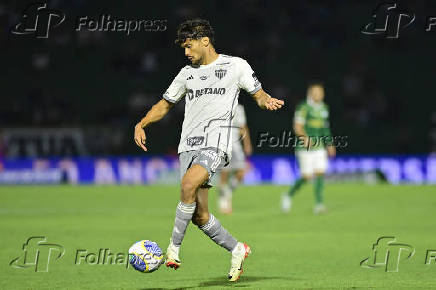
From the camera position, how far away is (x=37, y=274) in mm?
8062

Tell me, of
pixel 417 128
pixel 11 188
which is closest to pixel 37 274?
pixel 11 188

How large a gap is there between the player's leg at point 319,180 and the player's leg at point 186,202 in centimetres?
843

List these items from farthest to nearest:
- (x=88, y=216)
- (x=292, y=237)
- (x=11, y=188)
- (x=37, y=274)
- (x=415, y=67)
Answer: (x=415, y=67) → (x=11, y=188) → (x=88, y=216) → (x=292, y=237) → (x=37, y=274)

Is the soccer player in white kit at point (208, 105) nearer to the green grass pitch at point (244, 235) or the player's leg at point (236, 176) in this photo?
the green grass pitch at point (244, 235)

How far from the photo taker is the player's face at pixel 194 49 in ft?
24.1

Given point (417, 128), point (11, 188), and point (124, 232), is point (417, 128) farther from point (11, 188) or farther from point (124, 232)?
point (124, 232)

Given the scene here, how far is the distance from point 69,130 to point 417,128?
12.1 metres

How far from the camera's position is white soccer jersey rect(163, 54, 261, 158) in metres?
7.41

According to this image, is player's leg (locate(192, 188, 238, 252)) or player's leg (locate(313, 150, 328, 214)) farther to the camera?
player's leg (locate(313, 150, 328, 214))

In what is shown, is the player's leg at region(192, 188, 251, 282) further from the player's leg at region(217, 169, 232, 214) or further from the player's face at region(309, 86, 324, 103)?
the player's face at region(309, 86, 324, 103)

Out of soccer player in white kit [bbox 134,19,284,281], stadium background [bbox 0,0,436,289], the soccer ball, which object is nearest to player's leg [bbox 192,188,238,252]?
soccer player in white kit [bbox 134,19,284,281]

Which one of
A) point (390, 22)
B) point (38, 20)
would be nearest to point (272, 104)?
point (390, 22)

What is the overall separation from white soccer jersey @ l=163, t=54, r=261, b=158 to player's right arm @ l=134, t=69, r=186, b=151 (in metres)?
0.07

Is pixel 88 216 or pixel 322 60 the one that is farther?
pixel 322 60
